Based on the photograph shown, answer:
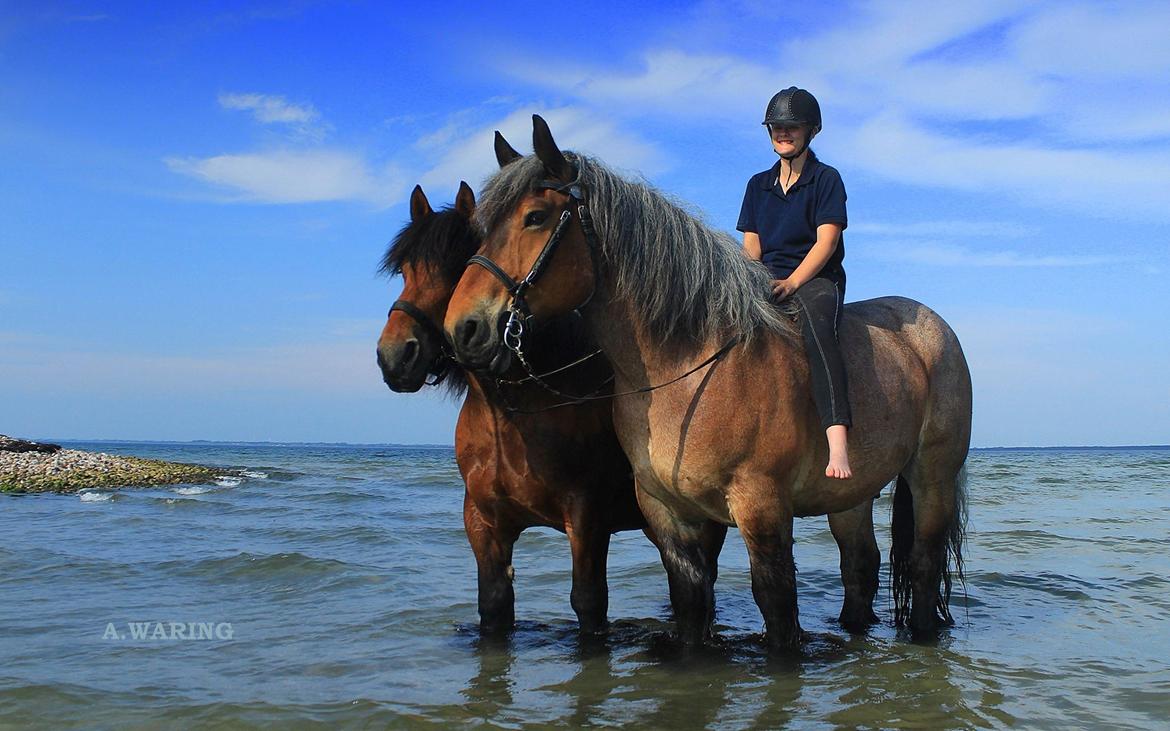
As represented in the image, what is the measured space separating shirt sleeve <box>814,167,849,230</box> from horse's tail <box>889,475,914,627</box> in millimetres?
1917

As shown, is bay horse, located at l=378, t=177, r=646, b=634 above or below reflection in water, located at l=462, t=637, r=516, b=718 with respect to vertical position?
above

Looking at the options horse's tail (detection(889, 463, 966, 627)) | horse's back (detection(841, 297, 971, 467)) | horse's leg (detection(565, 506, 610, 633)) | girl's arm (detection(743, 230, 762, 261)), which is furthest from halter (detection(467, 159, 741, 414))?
horse's tail (detection(889, 463, 966, 627))

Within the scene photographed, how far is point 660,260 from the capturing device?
4.07m

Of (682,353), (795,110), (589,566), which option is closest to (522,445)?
(589,566)

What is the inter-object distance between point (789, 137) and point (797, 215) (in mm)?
384

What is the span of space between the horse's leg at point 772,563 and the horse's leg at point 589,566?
924mm

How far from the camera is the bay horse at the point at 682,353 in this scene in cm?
385

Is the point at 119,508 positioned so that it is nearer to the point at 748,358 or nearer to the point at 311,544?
the point at 311,544

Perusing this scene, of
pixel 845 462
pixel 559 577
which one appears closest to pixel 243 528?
pixel 559 577

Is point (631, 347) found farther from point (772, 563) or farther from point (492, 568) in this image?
point (492, 568)

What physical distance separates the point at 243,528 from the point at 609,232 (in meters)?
9.73

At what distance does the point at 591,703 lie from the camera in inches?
162

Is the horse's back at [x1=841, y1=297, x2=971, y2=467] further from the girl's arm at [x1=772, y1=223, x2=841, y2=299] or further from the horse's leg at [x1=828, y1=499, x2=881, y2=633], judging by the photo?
the horse's leg at [x1=828, y1=499, x2=881, y2=633]

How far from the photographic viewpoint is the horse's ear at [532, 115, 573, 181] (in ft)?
12.5
